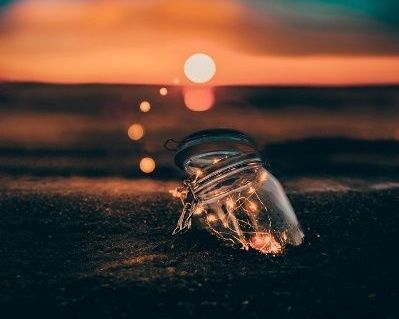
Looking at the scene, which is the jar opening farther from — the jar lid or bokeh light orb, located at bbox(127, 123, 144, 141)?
bokeh light orb, located at bbox(127, 123, 144, 141)

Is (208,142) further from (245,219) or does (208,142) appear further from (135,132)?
(135,132)

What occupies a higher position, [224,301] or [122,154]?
[122,154]

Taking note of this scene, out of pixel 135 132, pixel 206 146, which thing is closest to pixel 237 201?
pixel 206 146

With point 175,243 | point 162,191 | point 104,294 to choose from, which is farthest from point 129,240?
point 162,191

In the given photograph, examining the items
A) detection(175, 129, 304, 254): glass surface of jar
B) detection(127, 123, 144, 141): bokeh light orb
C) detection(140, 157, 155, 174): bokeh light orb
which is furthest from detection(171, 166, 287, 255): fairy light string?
detection(127, 123, 144, 141): bokeh light orb

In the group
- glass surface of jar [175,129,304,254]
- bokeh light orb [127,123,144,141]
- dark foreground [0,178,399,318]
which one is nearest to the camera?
dark foreground [0,178,399,318]

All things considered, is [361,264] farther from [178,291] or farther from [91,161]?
[91,161]

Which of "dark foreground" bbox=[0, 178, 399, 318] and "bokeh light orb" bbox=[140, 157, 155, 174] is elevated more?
"bokeh light orb" bbox=[140, 157, 155, 174]
